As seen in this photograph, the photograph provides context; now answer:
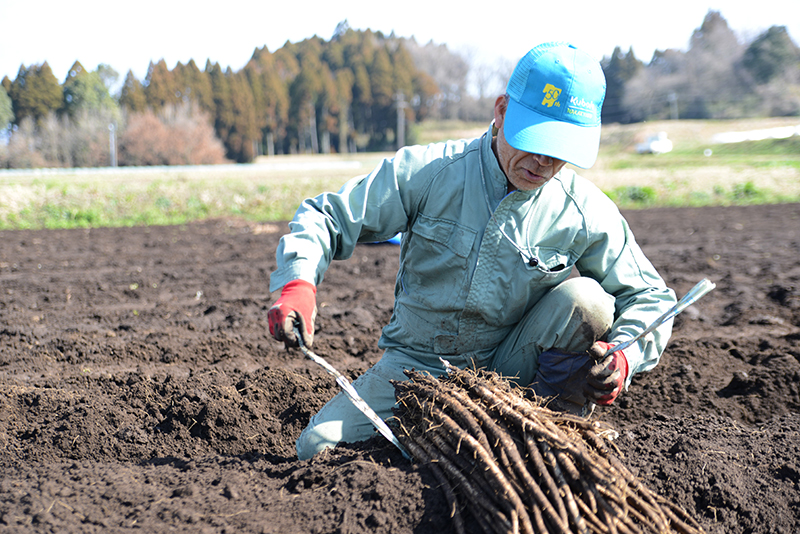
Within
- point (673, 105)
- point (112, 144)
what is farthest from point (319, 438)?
point (673, 105)

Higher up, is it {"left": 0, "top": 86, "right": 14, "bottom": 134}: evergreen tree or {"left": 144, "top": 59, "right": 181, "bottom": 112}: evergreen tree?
{"left": 144, "top": 59, "right": 181, "bottom": 112}: evergreen tree

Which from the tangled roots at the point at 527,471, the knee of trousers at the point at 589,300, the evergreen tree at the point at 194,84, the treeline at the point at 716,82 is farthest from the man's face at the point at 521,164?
the treeline at the point at 716,82

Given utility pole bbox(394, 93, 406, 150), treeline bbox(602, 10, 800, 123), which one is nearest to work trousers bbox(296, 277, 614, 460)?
treeline bbox(602, 10, 800, 123)

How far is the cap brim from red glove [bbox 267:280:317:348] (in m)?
0.95

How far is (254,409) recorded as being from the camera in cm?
299

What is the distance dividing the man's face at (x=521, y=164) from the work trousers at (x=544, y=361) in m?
0.48

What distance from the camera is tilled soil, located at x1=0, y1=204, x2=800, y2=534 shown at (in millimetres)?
1904

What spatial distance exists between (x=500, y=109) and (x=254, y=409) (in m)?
1.87

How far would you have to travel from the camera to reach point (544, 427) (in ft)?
6.07

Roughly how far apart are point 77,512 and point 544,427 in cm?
150

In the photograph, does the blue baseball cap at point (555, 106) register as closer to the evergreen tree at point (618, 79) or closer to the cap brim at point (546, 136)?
the cap brim at point (546, 136)

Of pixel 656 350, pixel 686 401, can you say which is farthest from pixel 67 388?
pixel 686 401

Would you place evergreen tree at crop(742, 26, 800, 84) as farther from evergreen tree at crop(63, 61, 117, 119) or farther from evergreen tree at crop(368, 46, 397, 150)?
evergreen tree at crop(63, 61, 117, 119)

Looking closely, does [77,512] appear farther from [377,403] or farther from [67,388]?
[67,388]
